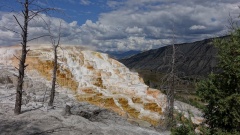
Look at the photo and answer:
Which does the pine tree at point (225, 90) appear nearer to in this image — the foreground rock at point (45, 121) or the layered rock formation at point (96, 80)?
the foreground rock at point (45, 121)

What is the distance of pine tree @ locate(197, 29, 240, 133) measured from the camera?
40.9 feet

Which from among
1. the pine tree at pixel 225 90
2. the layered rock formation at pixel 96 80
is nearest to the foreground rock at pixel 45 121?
the layered rock formation at pixel 96 80

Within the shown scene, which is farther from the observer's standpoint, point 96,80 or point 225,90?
point 96,80

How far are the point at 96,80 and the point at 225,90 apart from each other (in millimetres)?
22122

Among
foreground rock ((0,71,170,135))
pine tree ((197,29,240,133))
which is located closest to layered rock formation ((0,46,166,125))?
foreground rock ((0,71,170,135))

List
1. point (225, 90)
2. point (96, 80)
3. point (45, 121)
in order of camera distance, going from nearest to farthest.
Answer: point (225, 90), point (45, 121), point (96, 80)

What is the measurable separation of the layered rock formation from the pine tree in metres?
16.1

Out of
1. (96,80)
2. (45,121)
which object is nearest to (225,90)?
(45,121)

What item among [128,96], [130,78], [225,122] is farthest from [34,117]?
[130,78]

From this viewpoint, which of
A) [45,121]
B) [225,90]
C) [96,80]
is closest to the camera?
[225,90]

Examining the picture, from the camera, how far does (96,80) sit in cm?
3403

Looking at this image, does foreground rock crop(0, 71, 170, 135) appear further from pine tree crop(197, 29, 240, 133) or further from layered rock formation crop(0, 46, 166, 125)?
pine tree crop(197, 29, 240, 133)

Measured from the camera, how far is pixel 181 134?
13812 mm

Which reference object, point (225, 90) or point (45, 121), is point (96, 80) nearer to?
point (45, 121)
